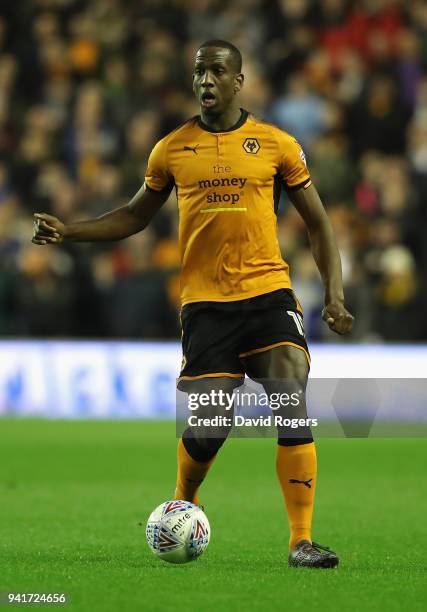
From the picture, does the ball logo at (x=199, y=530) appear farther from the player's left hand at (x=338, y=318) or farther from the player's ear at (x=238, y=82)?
the player's ear at (x=238, y=82)

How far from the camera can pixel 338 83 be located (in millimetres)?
17922

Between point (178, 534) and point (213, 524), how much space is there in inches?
73.6

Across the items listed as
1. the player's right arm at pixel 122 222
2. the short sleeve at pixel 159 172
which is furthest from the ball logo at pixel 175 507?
the short sleeve at pixel 159 172

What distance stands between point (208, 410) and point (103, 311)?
9.80 m

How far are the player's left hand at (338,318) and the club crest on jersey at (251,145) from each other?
2.61 ft

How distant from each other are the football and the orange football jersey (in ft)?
3.29

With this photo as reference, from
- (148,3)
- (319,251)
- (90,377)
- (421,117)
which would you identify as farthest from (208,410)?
(148,3)

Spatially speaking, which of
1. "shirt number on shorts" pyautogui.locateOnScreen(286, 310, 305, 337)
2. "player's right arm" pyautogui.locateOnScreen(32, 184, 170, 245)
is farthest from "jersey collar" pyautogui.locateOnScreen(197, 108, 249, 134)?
"shirt number on shorts" pyautogui.locateOnScreen(286, 310, 305, 337)

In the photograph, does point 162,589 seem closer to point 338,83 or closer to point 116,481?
point 116,481

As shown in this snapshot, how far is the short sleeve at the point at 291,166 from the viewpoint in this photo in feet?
22.2

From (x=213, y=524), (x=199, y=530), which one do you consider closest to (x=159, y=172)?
(x=199, y=530)

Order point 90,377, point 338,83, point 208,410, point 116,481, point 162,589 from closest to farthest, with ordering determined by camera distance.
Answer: point 162,589 < point 208,410 < point 116,481 < point 90,377 < point 338,83

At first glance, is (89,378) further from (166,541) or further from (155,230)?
(166,541)

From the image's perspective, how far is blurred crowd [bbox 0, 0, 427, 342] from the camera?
15773mm
